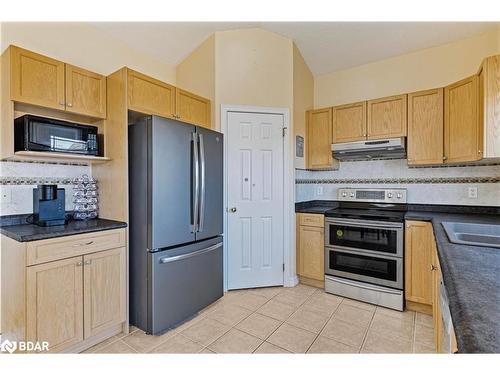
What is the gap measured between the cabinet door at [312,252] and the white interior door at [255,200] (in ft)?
0.89

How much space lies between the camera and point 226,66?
9.42ft

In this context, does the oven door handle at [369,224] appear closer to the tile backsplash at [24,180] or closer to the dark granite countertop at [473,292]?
the dark granite countertop at [473,292]

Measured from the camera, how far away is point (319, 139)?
327cm

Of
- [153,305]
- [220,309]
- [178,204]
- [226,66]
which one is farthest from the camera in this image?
[226,66]

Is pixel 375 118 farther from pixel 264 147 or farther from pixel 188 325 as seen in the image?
pixel 188 325

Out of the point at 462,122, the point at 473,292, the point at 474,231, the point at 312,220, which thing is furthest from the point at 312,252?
the point at 473,292

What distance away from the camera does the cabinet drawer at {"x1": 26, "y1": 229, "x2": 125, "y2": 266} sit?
1587mm

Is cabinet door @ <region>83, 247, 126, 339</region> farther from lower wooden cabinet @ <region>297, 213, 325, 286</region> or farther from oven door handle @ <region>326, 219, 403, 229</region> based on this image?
oven door handle @ <region>326, 219, 403, 229</region>

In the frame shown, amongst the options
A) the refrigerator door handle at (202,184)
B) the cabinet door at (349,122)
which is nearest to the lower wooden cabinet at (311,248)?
the cabinet door at (349,122)

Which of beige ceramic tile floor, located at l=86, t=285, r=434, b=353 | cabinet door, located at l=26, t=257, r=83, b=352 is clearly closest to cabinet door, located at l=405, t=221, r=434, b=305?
beige ceramic tile floor, located at l=86, t=285, r=434, b=353

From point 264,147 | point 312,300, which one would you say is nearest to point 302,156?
point 264,147
